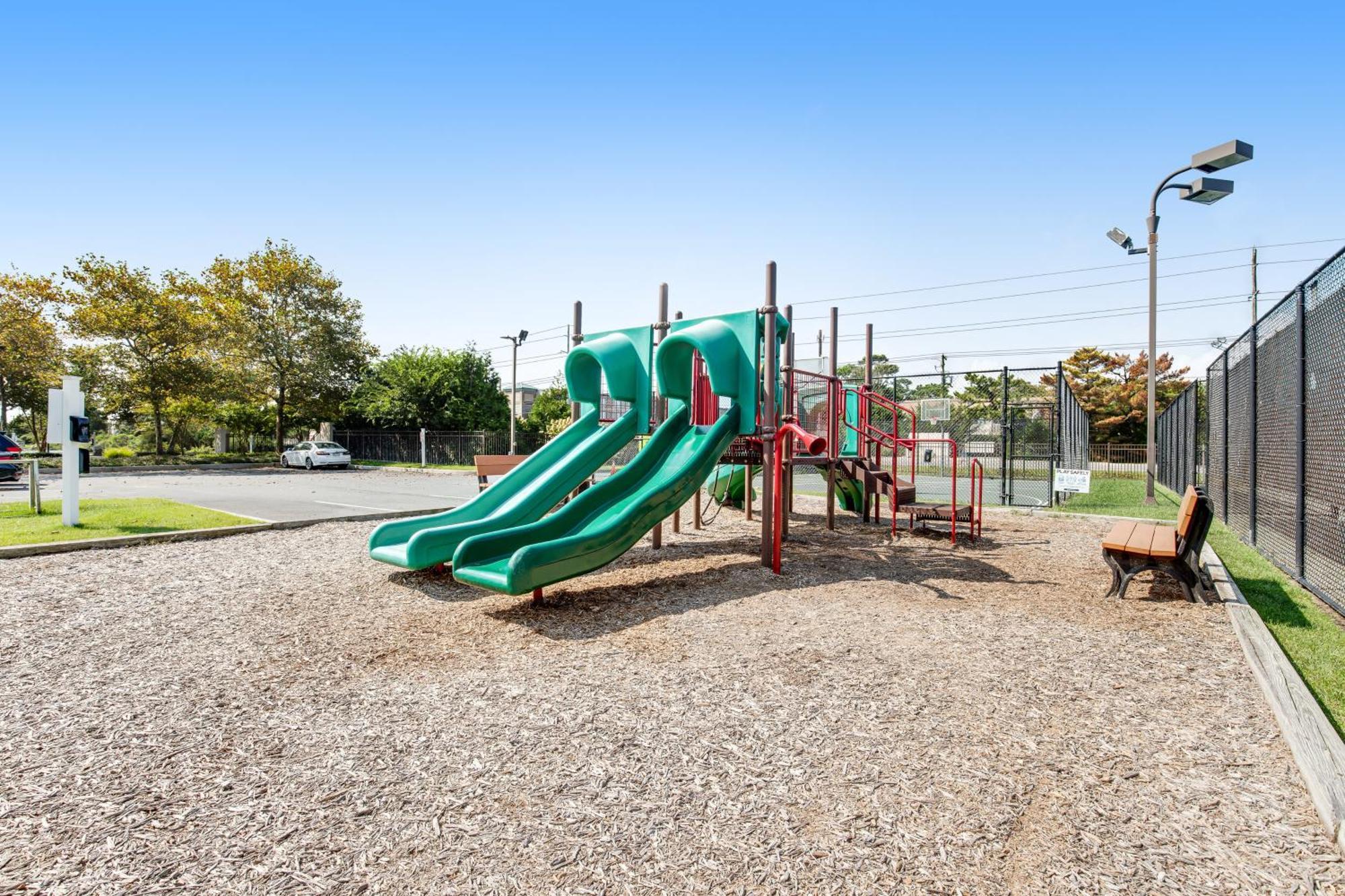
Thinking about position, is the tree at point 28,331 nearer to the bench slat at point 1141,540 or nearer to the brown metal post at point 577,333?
the brown metal post at point 577,333

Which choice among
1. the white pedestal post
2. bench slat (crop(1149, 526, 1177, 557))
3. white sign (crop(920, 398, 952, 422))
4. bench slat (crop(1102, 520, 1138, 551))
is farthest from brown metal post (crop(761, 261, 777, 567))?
the white pedestal post

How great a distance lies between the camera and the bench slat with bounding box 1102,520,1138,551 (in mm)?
6141

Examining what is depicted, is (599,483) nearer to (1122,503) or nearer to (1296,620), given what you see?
(1296,620)

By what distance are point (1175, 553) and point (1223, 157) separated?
8863 millimetres

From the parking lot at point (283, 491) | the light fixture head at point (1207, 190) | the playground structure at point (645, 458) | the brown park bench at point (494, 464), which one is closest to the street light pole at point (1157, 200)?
the light fixture head at point (1207, 190)

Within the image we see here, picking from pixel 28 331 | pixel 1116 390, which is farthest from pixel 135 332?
pixel 1116 390

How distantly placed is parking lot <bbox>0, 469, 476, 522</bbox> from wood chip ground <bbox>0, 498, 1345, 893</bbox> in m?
7.17

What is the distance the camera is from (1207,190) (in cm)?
1187

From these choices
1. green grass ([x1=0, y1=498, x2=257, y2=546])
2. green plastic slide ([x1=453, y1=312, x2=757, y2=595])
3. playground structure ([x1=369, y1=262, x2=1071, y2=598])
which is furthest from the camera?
green grass ([x1=0, y1=498, x2=257, y2=546])

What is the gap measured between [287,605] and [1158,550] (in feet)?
23.8

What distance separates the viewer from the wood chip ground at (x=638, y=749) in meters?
2.32

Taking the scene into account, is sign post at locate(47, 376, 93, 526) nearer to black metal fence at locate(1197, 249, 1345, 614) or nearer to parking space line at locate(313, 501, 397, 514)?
parking space line at locate(313, 501, 397, 514)

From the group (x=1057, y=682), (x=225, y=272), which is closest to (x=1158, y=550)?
(x=1057, y=682)

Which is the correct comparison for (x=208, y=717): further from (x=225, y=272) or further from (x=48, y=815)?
(x=225, y=272)
